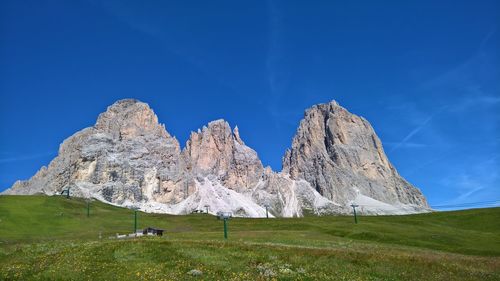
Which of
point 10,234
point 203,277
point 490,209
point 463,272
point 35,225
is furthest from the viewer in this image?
point 490,209

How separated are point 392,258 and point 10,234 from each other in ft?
259

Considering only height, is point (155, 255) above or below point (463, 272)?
above

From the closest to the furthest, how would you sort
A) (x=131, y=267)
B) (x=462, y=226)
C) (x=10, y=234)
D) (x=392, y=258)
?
1. (x=131, y=267)
2. (x=392, y=258)
3. (x=10, y=234)
4. (x=462, y=226)

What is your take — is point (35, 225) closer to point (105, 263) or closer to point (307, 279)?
point (105, 263)

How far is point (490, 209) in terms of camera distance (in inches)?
5108

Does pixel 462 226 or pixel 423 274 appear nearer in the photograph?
pixel 423 274

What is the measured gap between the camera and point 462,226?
119 metres

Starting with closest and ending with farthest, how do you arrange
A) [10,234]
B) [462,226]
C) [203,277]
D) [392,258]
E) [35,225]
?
1. [203,277]
2. [392,258]
3. [10,234]
4. [35,225]
5. [462,226]

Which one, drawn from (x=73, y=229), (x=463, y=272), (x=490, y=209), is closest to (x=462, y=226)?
(x=490, y=209)

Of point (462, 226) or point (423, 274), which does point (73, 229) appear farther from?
point (462, 226)

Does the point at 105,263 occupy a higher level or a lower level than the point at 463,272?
higher

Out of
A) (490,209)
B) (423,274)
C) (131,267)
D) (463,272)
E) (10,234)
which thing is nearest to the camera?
(131,267)

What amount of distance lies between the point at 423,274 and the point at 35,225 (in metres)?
94.8

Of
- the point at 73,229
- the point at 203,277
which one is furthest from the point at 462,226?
the point at 203,277
